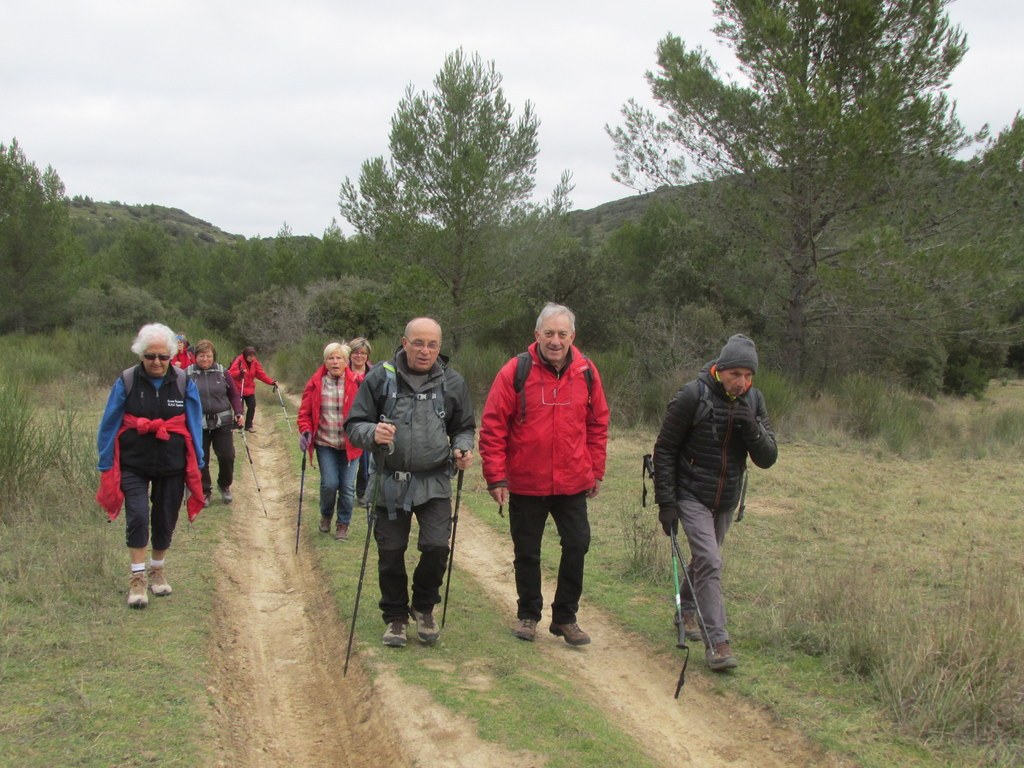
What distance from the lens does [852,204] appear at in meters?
16.5

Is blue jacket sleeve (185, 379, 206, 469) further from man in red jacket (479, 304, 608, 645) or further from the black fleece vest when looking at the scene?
man in red jacket (479, 304, 608, 645)

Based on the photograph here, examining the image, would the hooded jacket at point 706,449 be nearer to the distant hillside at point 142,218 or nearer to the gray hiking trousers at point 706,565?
the gray hiking trousers at point 706,565

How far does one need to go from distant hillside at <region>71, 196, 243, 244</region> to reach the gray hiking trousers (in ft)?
273

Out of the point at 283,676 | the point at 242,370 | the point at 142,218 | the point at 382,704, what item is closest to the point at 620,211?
the point at 142,218

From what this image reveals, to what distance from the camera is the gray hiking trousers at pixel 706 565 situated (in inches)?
191

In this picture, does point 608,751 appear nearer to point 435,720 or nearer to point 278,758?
point 435,720

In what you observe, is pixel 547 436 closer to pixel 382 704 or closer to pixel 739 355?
pixel 739 355

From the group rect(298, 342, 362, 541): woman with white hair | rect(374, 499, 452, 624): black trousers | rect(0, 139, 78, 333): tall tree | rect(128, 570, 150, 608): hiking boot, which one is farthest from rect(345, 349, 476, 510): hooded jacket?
rect(0, 139, 78, 333): tall tree

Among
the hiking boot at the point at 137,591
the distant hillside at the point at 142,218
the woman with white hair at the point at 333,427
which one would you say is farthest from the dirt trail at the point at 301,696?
the distant hillside at the point at 142,218

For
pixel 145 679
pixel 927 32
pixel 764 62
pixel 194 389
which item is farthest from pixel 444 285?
pixel 145 679

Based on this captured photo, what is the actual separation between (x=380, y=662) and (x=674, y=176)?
15796 millimetres

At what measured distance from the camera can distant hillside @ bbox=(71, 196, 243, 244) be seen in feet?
296

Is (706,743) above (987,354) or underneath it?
underneath

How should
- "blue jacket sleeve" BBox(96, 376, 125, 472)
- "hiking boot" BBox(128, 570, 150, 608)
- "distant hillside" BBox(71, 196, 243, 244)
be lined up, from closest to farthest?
"blue jacket sleeve" BBox(96, 376, 125, 472) < "hiking boot" BBox(128, 570, 150, 608) < "distant hillside" BBox(71, 196, 243, 244)
